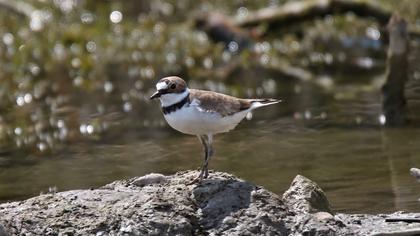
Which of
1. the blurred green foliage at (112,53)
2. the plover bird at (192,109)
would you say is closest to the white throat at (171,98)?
the plover bird at (192,109)

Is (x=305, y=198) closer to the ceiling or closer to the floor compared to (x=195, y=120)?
closer to the floor

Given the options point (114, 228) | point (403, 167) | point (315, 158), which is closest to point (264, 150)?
point (315, 158)

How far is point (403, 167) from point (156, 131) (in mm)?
3652

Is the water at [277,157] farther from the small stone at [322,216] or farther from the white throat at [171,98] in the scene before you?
the white throat at [171,98]

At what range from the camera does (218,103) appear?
736 centimetres

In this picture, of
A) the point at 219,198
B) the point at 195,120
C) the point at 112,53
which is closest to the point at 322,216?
the point at 219,198

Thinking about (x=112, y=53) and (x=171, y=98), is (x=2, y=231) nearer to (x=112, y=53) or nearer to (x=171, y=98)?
(x=171, y=98)

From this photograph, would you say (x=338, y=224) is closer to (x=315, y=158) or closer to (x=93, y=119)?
(x=315, y=158)

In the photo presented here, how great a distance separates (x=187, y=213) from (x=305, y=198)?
89cm

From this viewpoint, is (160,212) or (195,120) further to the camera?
(195,120)

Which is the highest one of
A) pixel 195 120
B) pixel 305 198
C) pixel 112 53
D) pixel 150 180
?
pixel 112 53

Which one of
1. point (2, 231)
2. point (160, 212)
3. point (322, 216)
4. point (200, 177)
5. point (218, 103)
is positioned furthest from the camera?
point (218, 103)

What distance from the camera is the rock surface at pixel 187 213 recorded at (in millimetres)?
6785

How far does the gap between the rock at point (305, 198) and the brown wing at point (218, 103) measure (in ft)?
2.35
